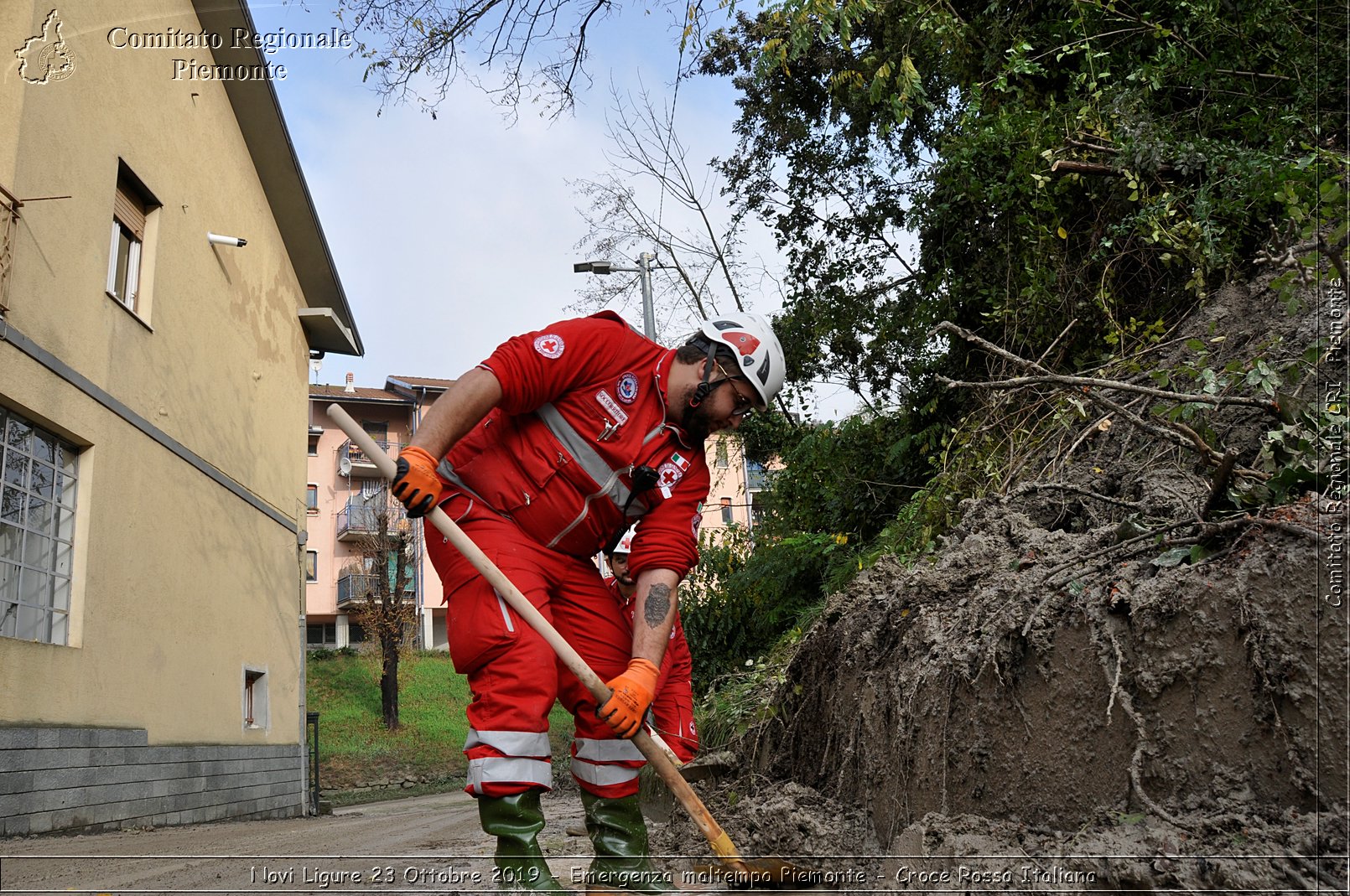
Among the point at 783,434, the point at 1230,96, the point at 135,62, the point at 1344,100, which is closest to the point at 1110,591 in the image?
the point at 1344,100

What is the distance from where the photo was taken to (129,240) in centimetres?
956

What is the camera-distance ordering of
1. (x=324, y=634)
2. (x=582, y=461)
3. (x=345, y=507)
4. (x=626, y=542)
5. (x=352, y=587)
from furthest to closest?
(x=324, y=634) < (x=345, y=507) < (x=352, y=587) < (x=626, y=542) < (x=582, y=461)

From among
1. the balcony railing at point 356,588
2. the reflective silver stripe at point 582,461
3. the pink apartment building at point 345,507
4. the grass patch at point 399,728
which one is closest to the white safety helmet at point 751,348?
the reflective silver stripe at point 582,461

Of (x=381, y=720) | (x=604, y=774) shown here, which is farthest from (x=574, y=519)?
(x=381, y=720)

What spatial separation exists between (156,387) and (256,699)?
479 cm

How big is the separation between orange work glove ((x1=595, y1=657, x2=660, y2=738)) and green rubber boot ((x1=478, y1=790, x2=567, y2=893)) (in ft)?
1.08

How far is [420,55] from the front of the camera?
6.06m

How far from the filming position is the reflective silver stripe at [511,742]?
2947 millimetres

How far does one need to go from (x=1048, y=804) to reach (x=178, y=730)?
9.35m

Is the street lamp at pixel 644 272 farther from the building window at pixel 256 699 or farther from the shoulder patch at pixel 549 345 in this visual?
the shoulder patch at pixel 549 345

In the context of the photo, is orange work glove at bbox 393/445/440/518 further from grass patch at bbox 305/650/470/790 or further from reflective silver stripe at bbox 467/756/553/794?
grass patch at bbox 305/650/470/790

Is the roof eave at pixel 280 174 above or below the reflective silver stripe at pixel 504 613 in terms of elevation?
above

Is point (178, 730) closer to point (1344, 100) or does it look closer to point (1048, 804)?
point (1048, 804)

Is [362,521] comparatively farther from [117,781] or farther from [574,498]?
[574,498]
